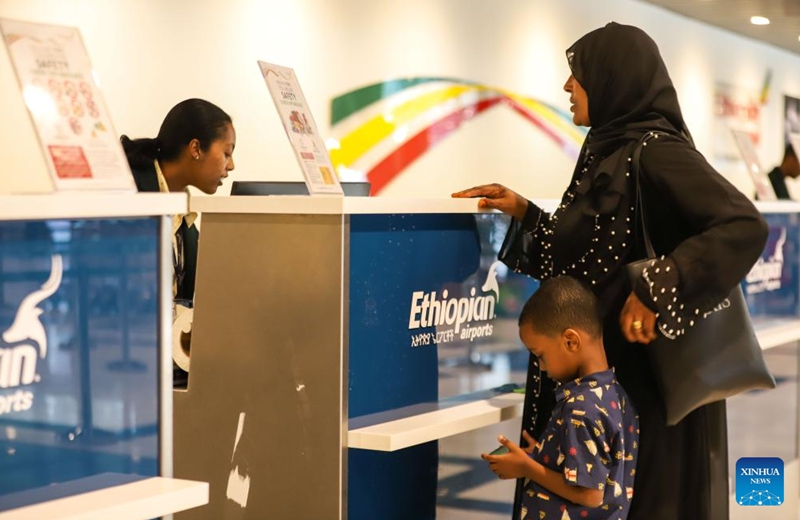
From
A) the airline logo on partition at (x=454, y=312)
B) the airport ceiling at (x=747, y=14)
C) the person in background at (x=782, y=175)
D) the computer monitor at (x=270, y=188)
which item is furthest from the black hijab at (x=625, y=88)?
the airport ceiling at (x=747, y=14)

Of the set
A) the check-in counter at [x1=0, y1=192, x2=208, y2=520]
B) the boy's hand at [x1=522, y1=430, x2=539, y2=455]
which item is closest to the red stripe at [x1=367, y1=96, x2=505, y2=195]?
the boy's hand at [x1=522, y1=430, x2=539, y2=455]

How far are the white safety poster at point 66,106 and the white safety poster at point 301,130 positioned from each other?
1.92ft

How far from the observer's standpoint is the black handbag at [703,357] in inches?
92.7

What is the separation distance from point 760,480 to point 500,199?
2.25 m

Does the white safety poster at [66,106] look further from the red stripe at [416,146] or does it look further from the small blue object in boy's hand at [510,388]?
the red stripe at [416,146]

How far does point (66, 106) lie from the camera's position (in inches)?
66.5

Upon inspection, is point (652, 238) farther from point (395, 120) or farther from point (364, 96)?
point (395, 120)

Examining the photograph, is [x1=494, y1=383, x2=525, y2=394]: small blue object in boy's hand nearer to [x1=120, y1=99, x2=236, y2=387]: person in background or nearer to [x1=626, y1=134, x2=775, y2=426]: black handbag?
[x1=626, y1=134, x2=775, y2=426]: black handbag

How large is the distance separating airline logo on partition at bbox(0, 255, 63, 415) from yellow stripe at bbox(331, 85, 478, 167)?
466 cm

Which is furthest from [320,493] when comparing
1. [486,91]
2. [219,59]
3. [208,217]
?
[486,91]

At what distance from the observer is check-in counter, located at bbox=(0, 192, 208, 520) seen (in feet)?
5.18

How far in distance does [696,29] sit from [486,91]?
441 cm

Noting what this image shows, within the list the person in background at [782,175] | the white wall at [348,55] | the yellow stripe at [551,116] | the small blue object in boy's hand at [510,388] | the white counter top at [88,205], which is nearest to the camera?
the white counter top at [88,205]

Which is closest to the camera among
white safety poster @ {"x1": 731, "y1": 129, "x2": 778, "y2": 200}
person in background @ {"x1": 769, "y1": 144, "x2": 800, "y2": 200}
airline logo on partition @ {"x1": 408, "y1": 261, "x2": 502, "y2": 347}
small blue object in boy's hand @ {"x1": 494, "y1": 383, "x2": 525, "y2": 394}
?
airline logo on partition @ {"x1": 408, "y1": 261, "x2": 502, "y2": 347}
